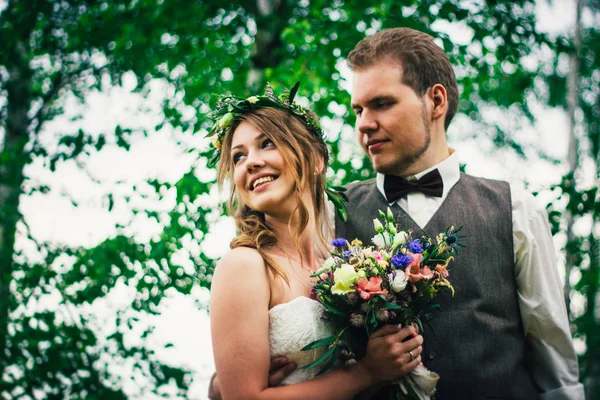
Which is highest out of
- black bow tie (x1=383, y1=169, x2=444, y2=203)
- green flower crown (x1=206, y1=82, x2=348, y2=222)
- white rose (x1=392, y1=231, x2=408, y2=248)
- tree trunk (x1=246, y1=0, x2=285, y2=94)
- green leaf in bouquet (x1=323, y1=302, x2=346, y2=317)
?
tree trunk (x1=246, y1=0, x2=285, y2=94)

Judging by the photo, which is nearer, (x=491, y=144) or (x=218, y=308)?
(x=218, y=308)

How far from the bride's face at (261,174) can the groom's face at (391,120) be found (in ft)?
2.09

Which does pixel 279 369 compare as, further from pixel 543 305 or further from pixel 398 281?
pixel 543 305

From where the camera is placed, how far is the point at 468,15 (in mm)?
4422

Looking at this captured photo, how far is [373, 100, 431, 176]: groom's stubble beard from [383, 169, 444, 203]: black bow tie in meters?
0.06

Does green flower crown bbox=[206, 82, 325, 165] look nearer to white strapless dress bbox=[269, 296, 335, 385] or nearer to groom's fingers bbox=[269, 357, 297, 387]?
white strapless dress bbox=[269, 296, 335, 385]

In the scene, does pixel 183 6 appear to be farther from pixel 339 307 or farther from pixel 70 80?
pixel 339 307

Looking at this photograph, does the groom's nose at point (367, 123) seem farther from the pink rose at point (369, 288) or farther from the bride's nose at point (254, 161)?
the pink rose at point (369, 288)

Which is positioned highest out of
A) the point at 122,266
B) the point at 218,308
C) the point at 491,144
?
the point at 491,144

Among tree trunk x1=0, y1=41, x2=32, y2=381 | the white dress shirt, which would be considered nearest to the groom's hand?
the white dress shirt

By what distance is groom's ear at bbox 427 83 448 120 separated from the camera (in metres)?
2.97

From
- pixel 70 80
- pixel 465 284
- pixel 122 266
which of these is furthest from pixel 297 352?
pixel 70 80

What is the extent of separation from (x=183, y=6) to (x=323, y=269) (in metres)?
3.85

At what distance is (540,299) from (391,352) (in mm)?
971
